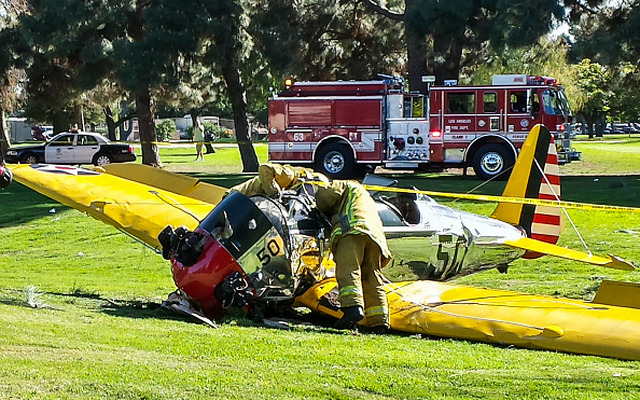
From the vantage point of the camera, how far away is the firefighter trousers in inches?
318

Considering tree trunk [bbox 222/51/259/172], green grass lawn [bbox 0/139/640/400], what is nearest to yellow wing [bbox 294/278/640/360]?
green grass lawn [bbox 0/139/640/400]

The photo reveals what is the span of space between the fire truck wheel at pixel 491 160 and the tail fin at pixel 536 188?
1373 cm

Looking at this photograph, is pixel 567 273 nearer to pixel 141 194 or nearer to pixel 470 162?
pixel 141 194

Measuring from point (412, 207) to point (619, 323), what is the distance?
290 cm

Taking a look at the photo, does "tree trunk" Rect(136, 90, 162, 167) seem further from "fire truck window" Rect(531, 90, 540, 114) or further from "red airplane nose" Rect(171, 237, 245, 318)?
"red airplane nose" Rect(171, 237, 245, 318)

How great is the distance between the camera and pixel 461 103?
2669 centimetres

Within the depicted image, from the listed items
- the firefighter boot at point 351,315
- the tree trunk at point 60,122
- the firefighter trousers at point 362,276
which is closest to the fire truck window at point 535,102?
the firefighter trousers at point 362,276

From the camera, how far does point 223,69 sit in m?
31.6

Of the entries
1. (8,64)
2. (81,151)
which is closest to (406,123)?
(8,64)

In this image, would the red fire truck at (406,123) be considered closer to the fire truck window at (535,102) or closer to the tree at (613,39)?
the fire truck window at (535,102)

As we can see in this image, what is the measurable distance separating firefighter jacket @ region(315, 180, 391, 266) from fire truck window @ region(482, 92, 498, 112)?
18.5 meters

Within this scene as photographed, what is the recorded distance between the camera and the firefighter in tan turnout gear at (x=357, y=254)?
26.5 feet

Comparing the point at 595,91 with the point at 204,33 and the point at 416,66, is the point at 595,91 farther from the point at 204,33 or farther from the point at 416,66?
the point at 204,33

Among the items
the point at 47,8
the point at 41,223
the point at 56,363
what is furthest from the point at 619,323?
the point at 47,8
